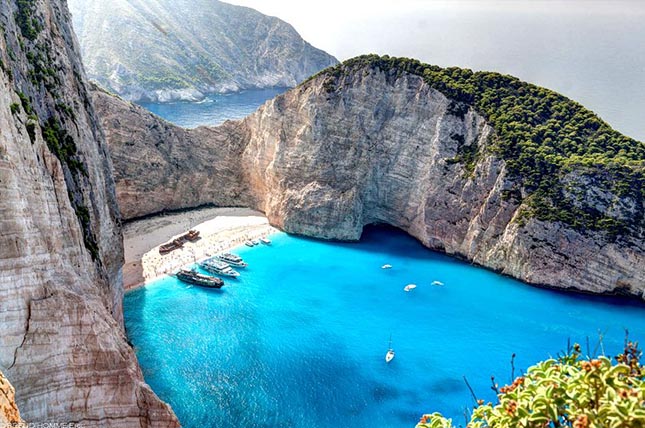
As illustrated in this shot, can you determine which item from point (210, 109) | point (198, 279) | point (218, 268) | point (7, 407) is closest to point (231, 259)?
point (218, 268)

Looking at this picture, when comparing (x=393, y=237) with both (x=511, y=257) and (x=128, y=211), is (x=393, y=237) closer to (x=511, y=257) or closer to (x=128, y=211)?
(x=511, y=257)

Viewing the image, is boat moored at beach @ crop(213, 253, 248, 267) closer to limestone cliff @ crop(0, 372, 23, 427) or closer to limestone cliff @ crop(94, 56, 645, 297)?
limestone cliff @ crop(94, 56, 645, 297)

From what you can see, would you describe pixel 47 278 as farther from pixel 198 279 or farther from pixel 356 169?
pixel 356 169

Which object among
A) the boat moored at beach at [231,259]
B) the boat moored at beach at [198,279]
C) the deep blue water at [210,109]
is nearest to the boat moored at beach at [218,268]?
the boat moored at beach at [231,259]

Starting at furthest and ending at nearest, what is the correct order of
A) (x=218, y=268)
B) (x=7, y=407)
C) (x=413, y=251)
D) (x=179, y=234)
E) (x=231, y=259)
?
(x=179, y=234) < (x=413, y=251) < (x=231, y=259) < (x=218, y=268) < (x=7, y=407)

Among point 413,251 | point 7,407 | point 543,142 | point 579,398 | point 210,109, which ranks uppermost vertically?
point 210,109
